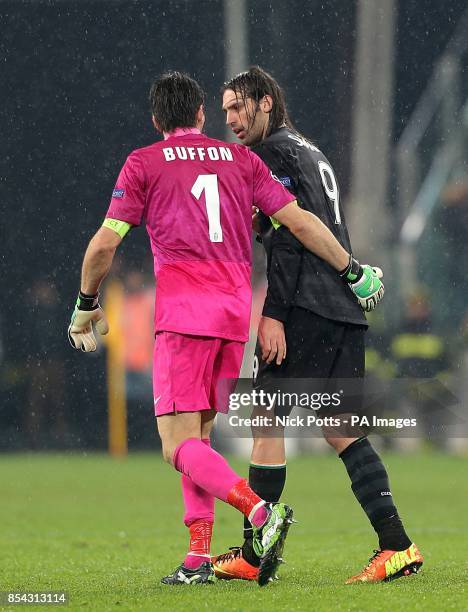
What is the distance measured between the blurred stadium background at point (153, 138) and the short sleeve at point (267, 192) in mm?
9615

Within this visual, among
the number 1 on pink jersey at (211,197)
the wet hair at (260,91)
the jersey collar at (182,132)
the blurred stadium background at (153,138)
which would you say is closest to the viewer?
the number 1 on pink jersey at (211,197)

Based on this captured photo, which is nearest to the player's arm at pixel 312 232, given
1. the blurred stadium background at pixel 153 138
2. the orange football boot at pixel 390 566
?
the orange football boot at pixel 390 566

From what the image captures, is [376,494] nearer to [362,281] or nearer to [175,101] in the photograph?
[362,281]

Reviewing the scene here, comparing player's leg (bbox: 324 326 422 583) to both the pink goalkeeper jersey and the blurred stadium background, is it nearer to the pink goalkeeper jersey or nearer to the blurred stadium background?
the pink goalkeeper jersey

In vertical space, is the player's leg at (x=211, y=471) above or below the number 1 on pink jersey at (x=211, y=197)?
below

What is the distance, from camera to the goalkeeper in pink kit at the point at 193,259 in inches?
189

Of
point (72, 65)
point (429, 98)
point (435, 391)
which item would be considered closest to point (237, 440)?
point (435, 391)

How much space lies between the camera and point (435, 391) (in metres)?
15.8

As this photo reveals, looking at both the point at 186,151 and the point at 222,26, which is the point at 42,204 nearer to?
the point at 222,26

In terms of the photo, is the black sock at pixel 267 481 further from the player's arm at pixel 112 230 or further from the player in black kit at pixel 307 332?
the player's arm at pixel 112 230

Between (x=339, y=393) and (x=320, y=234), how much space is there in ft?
1.88

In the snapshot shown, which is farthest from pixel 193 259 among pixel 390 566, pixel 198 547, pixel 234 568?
pixel 390 566

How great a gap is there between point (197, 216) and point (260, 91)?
2.16 feet

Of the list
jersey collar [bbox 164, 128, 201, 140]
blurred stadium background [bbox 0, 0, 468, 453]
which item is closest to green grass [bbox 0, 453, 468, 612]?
jersey collar [bbox 164, 128, 201, 140]
